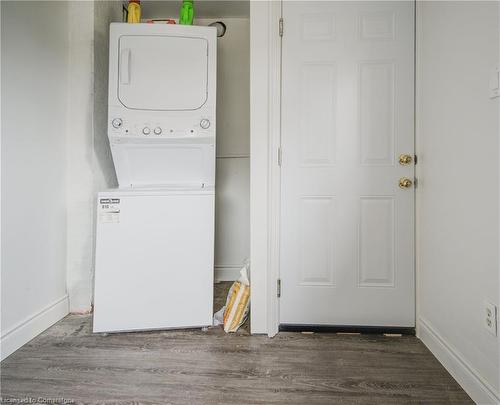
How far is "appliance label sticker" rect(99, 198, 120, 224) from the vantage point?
1631mm

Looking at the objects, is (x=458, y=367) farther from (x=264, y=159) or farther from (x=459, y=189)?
Answer: (x=264, y=159)

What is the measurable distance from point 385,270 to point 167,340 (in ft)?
4.26

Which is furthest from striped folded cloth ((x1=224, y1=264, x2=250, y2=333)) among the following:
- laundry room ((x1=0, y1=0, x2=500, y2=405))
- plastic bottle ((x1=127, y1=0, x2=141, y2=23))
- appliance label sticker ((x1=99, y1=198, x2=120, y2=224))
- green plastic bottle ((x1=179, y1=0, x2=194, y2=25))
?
plastic bottle ((x1=127, y1=0, x2=141, y2=23))

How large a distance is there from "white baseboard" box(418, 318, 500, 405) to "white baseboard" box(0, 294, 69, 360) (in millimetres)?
2094

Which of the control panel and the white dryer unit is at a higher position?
the white dryer unit

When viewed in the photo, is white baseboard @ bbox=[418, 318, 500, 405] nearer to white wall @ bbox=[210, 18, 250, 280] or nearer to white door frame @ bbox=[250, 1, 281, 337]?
white door frame @ bbox=[250, 1, 281, 337]

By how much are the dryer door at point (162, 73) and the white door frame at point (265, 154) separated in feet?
1.14

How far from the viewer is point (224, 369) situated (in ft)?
4.47

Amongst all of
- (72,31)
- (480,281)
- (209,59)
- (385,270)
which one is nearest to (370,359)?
(385,270)

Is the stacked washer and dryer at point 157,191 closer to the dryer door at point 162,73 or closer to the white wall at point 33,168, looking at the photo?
the dryer door at point 162,73

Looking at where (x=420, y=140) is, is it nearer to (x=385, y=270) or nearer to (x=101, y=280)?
(x=385, y=270)

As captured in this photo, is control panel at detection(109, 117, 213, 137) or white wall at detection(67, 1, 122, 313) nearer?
control panel at detection(109, 117, 213, 137)

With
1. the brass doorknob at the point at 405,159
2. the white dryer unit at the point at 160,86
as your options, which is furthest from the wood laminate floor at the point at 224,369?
the white dryer unit at the point at 160,86

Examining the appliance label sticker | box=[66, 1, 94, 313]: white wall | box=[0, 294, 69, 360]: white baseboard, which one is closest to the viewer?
box=[0, 294, 69, 360]: white baseboard
